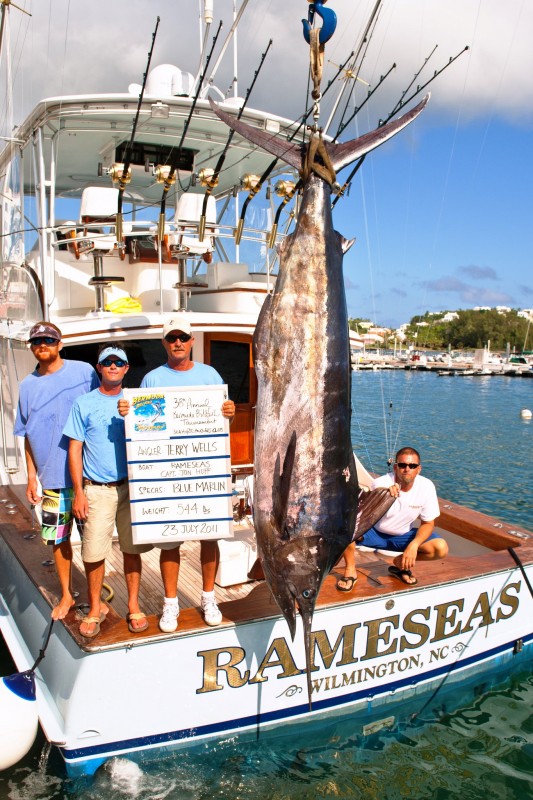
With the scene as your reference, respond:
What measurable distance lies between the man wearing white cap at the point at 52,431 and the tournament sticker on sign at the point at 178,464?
46 centimetres

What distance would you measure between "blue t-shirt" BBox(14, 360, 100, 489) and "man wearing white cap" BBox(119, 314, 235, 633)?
475 mm

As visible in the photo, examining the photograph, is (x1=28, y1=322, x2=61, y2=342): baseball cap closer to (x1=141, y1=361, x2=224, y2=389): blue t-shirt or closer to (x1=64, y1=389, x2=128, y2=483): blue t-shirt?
(x1=64, y1=389, x2=128, y2=483): blue t-shirt

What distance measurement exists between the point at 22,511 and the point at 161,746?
2456mm

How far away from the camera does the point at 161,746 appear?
3.44 metres

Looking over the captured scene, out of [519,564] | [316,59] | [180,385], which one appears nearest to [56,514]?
[180,385]

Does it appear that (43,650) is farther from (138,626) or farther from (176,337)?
(176,337)

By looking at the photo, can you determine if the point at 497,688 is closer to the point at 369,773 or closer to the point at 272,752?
the point at 369,773

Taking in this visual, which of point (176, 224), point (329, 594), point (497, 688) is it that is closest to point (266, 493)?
point (329, 594)

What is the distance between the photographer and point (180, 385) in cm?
347

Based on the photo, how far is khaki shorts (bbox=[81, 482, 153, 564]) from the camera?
333cm

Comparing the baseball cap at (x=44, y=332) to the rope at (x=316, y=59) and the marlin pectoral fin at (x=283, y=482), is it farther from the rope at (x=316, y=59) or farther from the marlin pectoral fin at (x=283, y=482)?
the rope at (x=316, y=59)

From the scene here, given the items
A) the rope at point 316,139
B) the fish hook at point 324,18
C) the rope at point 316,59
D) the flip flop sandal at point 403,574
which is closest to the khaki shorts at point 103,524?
the flip flop sandal at point 403,574

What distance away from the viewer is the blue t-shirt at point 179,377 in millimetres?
3449

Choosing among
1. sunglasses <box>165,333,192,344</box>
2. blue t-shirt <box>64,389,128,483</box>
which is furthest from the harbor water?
sunglasses <box>165,333,192,344</box>
